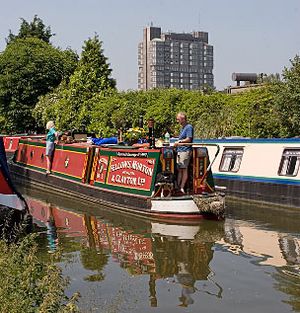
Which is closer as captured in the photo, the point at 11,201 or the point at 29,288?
the point at 29,288

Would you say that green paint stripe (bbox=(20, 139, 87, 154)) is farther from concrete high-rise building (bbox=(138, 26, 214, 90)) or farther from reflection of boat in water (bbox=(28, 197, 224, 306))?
concrete high-rise building (bbox=(138, 26, 214, 90))

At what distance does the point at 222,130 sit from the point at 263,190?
564cm

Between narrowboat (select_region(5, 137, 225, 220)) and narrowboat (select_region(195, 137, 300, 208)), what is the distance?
5.94 ft

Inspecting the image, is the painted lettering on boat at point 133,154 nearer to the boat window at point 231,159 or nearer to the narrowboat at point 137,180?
the narrowboat at point 137,180

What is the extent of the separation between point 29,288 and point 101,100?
20252mm

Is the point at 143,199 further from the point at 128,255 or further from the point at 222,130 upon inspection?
the point at 222,130

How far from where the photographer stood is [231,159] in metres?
14.0

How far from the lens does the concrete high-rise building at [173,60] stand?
127 meters

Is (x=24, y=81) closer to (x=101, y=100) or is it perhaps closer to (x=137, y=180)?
(x=101, y=100)

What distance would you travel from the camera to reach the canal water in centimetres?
593

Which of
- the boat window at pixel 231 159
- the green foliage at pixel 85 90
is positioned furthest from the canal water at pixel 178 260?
the green foliage at pixel 85 90

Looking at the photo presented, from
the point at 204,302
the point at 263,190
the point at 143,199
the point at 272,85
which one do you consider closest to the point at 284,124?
the point at 272,85

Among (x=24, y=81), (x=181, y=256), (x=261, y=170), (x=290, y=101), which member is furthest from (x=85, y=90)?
(x=181, y=256)

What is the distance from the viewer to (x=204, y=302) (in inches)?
233
